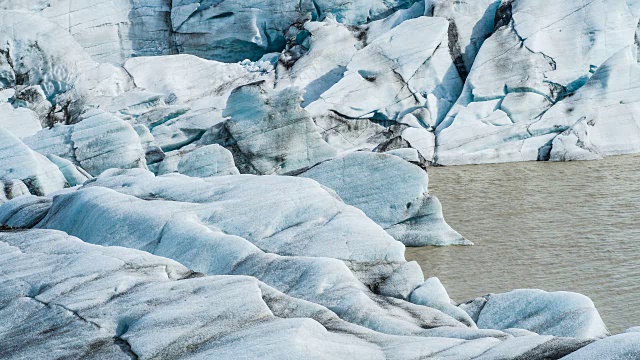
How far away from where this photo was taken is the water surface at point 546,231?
8.40 m

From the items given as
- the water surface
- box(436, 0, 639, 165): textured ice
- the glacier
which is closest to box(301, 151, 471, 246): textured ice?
the glacier

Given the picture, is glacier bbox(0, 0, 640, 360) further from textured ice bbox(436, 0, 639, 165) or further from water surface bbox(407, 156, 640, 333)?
water surface bbox(407, 156, 640, 333)

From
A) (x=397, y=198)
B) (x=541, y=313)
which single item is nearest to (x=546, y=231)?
Answer: (x=397, y=198)

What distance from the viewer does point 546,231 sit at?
34.7 ft

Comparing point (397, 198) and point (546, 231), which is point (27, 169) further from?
point (546, 231)

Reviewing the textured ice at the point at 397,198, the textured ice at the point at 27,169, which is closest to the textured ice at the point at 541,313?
the textured ice at the point at 397,198

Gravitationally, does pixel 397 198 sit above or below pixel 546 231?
above

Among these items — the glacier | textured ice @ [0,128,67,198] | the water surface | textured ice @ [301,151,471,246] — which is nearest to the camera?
the glacier

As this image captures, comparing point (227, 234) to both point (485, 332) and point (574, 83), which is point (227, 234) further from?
point (574, 83)

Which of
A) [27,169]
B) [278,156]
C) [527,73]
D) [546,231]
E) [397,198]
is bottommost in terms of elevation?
[546,231]

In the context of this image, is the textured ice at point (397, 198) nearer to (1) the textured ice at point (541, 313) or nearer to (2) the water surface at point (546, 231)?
(2) the water surface at point (546, 231)

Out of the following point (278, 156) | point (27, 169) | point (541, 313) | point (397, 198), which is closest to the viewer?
point (541, 313)

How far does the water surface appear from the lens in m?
8.40

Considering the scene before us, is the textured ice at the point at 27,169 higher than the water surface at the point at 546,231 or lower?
higher
